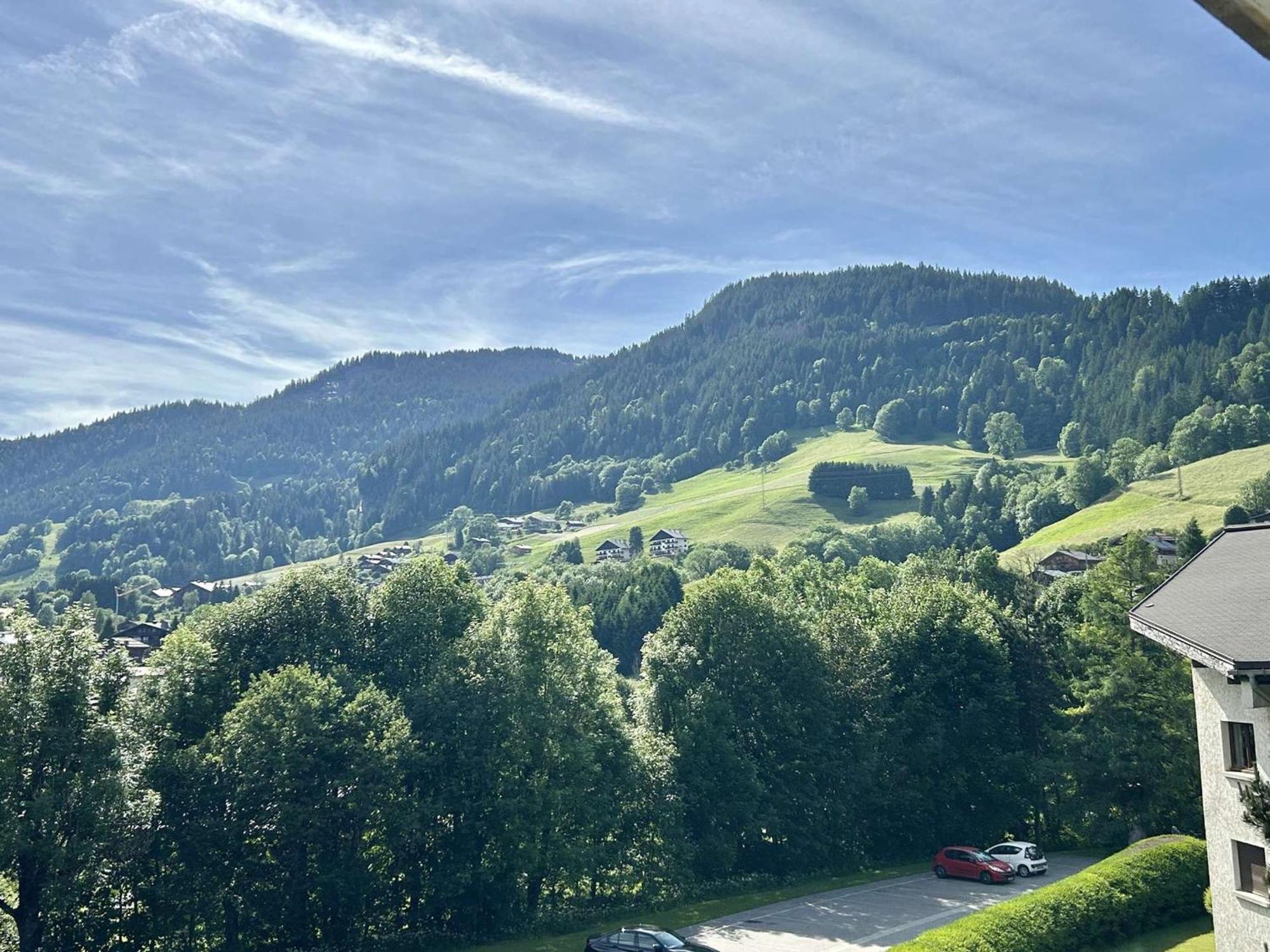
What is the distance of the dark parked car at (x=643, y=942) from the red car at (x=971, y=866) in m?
19.3

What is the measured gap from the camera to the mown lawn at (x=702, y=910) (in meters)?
40.2

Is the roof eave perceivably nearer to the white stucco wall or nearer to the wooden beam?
the white stucco wall

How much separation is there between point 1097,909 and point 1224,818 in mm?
9784

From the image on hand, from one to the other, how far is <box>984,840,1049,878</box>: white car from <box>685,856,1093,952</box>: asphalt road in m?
0.42

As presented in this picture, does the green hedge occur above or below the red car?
above

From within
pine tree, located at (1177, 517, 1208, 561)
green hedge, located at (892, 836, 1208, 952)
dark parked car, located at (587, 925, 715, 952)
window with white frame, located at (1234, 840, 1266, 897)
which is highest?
pine tree, located at (1177, 517, 1208, 561)

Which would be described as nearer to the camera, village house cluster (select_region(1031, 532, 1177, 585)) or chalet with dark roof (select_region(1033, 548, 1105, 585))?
village house cluster (select_region(1031, 532, 1177, 585))

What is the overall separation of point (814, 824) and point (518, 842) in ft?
58.7

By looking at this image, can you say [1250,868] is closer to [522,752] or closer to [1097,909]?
[1097,909]

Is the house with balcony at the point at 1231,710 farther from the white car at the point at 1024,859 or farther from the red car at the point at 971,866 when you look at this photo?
the white car at the point at 1024,859

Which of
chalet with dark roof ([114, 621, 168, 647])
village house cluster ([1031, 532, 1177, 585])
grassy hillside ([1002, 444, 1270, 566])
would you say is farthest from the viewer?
chalet with dark roof ([114, 621, 168, 647])

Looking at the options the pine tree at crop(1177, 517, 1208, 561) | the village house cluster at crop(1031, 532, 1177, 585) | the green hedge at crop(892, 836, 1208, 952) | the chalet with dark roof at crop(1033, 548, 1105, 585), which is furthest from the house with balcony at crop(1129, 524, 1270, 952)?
the chalet with dark roof at crop(1033, 548, 1105, 585)

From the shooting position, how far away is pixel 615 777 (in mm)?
47375

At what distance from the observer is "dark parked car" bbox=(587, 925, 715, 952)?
1308 inches
